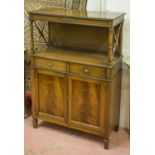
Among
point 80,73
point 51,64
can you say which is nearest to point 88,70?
point 80,73

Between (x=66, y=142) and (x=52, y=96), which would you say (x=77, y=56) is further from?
(x=66, y=142)

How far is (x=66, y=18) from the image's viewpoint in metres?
2.31

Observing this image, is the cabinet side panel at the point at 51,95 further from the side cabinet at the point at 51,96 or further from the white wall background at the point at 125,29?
the white wall background at the point at 125,29

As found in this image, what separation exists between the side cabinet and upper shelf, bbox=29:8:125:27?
1.67 feet

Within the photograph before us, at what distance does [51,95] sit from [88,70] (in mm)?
510

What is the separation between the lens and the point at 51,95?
8.50 ft

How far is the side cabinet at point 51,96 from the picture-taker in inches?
98.7

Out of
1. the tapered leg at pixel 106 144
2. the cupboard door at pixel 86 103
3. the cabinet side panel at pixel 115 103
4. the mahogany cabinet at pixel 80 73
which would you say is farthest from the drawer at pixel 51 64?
the tapered leg at pixel 106 144

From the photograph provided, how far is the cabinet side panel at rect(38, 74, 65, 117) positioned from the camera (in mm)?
→ 2520

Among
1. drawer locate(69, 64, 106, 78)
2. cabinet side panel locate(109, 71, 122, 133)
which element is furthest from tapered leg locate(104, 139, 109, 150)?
drawer locate(69, 64, 106, 78)
